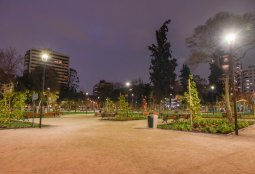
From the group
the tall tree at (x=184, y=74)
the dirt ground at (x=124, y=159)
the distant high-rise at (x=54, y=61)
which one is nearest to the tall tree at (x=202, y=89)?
the tall tree at (x=184, y=74)

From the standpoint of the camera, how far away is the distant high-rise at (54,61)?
17607 centimetres

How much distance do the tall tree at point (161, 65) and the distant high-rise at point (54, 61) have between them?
4848 inches

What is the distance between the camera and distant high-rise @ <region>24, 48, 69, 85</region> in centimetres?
17607

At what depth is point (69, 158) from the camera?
888 centimetres

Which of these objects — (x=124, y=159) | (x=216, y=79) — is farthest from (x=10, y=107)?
(x=216, y=79)

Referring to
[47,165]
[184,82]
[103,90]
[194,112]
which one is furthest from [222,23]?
[103,90]

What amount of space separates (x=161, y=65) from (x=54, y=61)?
453ft

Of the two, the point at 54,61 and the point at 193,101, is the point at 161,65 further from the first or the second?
the point at 54,61

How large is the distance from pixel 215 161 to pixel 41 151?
6.75m

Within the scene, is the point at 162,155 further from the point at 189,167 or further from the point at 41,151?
the point at 41,151

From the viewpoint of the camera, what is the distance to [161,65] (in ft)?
210

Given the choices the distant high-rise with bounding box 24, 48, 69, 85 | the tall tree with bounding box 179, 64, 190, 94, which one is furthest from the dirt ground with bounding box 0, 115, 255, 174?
the distant high-rise with bounding box 24, 48, 69, 85

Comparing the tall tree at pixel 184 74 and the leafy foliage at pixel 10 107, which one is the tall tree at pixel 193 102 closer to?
the leafy foliage at pixel 10 107

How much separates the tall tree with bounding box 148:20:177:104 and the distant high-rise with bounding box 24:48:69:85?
123 meters
